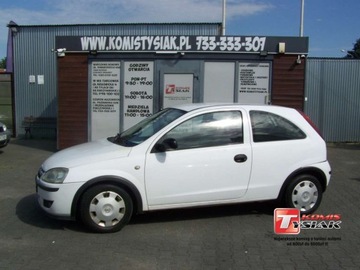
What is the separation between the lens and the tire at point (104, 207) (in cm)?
524

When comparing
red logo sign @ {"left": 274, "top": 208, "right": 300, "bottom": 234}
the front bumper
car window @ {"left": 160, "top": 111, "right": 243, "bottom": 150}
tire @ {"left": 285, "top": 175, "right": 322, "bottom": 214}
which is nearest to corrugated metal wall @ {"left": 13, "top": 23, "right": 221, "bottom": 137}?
car window @ {"left": 160, "top": 111, "right": 243, "bottom": 150}

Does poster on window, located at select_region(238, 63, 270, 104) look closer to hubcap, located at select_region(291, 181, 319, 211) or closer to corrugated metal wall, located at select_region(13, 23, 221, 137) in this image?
corrugated metal wall, located at select_region(13, 23, 221, 137)

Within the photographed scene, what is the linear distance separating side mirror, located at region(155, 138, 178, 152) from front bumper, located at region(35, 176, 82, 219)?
40.2 inches

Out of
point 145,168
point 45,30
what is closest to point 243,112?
point 145,168

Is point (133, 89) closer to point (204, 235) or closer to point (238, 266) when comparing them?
point (204, 235)

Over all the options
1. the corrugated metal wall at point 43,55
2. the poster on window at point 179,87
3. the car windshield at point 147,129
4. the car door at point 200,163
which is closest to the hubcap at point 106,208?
the car door at point 200,163

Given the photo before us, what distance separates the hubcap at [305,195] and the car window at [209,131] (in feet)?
3.59

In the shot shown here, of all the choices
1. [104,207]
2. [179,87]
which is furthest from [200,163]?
[179,87]

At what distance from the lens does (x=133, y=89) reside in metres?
11.7

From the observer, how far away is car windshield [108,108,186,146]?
5.67 meters

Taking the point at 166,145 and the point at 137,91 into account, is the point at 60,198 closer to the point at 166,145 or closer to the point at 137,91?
the point at 166,145

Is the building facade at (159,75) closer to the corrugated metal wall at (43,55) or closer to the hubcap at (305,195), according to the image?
the corrugated metal wall at (43,55)

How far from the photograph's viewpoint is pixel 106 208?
5.27 meters

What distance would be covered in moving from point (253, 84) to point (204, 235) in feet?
22.3
